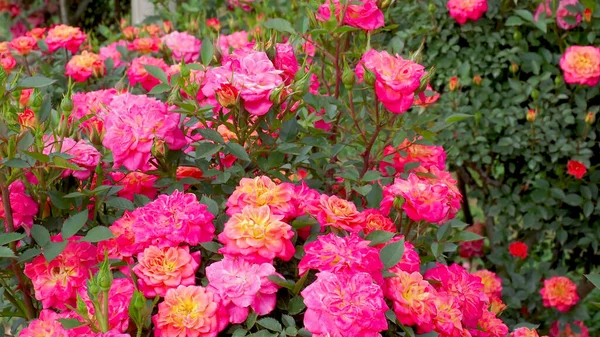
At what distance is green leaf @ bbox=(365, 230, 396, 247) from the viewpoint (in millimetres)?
1219

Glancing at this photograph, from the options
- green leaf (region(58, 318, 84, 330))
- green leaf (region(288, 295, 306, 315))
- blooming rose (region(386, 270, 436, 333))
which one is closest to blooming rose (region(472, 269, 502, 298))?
blooming rose (region(386, 270, 436, 333))

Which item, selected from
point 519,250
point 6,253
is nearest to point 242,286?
point 6,253

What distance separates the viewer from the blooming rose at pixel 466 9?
2.45m

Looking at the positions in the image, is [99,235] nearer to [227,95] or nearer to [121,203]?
[121,203]

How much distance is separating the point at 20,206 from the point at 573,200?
192cm

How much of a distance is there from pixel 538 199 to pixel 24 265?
1845 mm

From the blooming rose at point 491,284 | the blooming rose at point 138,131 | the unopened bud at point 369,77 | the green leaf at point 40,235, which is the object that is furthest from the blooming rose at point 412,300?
the blooming rose at point 491,284

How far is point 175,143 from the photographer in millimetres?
1321

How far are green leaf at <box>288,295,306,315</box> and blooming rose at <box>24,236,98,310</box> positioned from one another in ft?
1.10

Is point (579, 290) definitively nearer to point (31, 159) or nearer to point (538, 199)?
point (538, 199)

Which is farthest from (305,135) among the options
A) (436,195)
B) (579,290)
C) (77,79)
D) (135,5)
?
(135,5)

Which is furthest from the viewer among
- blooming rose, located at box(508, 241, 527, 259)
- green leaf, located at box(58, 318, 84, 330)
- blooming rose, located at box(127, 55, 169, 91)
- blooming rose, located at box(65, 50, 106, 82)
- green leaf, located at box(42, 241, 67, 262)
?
blooming rose, located at box(508, 241, 527, 259)

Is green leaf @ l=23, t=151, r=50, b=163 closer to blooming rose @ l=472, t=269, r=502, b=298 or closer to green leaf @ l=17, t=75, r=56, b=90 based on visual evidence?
green leaf @ l=17, t=75, r=56, b=90

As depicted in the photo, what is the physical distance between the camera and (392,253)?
1.20 metres
